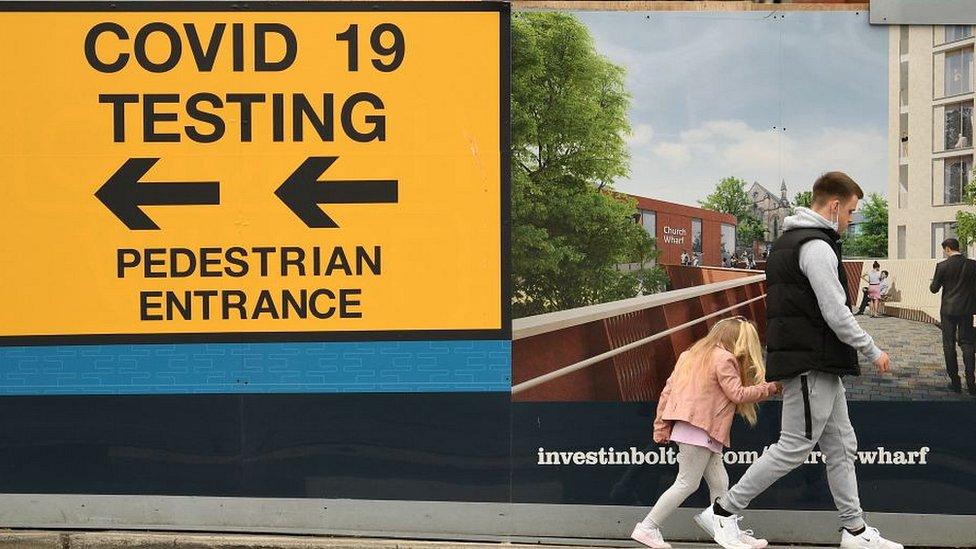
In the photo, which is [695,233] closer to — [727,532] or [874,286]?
[874,286]

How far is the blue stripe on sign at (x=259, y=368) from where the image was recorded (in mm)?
5020

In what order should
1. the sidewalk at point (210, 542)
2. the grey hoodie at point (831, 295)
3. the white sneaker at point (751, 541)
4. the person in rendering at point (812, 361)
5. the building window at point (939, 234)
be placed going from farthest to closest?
the sidewalk at point (210, 542) → the building window at point (939, 234) → the white sneaker at point (751, 541) → the person in rendering at point (812, 361) → the grey hoodie at point (831, 295)

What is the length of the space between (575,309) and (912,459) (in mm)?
1831

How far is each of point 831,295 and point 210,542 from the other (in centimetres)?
323

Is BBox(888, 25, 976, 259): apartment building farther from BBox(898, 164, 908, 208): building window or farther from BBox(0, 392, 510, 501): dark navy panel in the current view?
BBox(0, 392, 510, 501): dark navy panel

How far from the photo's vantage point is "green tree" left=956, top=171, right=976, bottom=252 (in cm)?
486

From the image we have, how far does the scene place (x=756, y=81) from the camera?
4.99 m

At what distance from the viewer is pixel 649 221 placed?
507 cm

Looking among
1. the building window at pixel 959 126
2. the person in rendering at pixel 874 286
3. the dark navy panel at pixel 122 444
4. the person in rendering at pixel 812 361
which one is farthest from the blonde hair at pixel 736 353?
the dark navy panel at pixel 122 444

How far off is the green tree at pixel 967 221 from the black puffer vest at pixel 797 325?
2.28ft

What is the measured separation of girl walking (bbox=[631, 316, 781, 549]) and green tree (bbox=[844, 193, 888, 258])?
68 cm

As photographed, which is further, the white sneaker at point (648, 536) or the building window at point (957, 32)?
the building window at point (957, 32)

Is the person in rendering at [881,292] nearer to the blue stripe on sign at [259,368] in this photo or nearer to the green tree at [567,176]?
the green tree at [567,176]

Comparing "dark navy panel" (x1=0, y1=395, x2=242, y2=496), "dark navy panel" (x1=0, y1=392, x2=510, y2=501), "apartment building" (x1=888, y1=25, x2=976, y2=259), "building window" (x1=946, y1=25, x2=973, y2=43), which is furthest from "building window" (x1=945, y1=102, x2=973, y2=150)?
"dark navy panel" (x1=0, y1=395, x2=242, y2=496)
